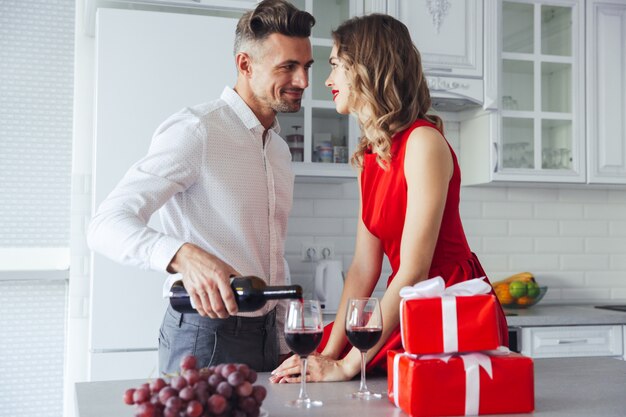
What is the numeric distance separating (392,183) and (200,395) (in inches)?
36.1

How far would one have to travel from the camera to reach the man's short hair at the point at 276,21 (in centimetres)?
222

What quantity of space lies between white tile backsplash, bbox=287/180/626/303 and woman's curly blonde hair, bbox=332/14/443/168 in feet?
6.02

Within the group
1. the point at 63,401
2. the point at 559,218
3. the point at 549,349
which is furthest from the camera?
the point at 559,218

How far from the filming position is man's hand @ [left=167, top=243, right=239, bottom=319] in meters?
1.41

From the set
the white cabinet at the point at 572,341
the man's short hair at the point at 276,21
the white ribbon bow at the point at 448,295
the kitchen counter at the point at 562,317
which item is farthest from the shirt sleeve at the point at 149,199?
the white cabinet at the point at 572,341

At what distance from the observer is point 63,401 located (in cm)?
360

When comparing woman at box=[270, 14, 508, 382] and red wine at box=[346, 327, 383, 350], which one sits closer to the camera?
red wine at box=[346, 327, 383, 350]

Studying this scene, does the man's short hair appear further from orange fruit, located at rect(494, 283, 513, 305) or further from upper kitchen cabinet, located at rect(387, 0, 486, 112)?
orange fruit, located at rect(494, 283, 513, 305)

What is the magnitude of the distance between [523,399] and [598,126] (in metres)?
2.83

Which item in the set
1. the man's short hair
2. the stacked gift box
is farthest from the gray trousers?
the man's short hair

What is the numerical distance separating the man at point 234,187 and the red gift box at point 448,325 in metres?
0.67

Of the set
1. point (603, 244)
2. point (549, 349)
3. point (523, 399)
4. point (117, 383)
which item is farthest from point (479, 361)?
point (603, 244)

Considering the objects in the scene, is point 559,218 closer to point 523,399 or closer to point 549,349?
point 549,349

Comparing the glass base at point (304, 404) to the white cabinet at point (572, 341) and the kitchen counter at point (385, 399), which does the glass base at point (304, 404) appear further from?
the white cabinet at point (572, 341)
